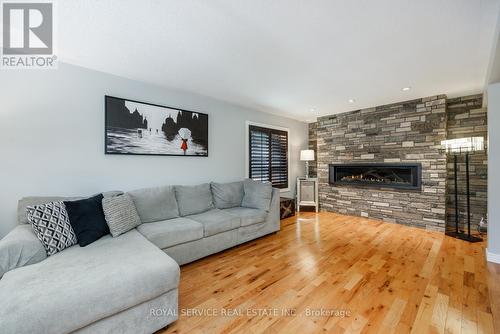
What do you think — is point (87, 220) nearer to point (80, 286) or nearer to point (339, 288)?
point (80, 286)

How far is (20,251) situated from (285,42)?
2.85 meters

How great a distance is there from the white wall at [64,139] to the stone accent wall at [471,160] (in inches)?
190

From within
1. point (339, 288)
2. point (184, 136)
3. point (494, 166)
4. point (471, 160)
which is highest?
point (184, 136)

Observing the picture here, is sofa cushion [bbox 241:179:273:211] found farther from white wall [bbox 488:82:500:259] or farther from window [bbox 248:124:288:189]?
white wall [bbox 488:82:500:259]

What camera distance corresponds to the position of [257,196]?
11.5 ft

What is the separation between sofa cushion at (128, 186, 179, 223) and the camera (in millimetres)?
2645

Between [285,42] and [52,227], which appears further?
[285,42]

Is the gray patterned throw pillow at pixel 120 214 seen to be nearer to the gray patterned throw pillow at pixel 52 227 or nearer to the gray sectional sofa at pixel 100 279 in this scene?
the gray sectional sofa at pixel 100 279

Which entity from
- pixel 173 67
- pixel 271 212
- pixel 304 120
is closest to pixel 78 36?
pixel 173 67

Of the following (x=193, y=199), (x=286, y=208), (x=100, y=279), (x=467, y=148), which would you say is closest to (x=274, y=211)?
(x=286, y=208)

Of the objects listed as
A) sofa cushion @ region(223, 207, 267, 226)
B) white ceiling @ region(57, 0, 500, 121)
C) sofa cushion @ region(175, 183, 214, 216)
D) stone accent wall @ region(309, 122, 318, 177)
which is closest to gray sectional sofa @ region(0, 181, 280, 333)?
sofa cushion @ region(175, 183, 214, 216)

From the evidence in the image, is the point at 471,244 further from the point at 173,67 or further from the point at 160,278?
the point at 173,67

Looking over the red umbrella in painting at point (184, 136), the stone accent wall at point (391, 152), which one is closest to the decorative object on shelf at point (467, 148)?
the stone accent wall at point (391, 152)

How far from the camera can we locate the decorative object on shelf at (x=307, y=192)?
5.18 meters
